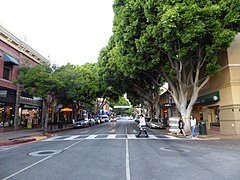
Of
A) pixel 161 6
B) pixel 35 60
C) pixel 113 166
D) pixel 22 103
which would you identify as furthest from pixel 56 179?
pixel 35 60

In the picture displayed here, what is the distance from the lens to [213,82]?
23.1 m

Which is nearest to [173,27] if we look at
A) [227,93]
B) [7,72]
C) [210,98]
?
[227,93]

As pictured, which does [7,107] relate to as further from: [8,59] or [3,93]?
[8,59]

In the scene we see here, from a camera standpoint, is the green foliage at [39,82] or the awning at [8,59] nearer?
the green foliage at [39,82]

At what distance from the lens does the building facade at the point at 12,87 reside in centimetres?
2414

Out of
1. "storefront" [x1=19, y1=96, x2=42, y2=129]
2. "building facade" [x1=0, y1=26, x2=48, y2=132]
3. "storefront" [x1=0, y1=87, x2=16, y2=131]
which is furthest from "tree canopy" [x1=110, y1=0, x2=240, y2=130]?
"storefront" [x1=19, y1=96, x2=42, y2=129]

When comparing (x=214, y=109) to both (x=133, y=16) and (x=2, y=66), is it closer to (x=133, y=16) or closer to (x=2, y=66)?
(x=133, y=16)

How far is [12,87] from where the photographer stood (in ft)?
85.6

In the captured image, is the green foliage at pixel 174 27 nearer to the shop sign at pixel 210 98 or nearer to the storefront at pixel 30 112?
the shop sign at pixel 210 98

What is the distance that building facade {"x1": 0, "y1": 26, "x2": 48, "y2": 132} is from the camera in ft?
79.2

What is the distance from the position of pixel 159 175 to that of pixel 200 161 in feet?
8.71

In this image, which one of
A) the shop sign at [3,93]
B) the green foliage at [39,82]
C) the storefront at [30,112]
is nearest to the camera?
the shop sign at [3,93]

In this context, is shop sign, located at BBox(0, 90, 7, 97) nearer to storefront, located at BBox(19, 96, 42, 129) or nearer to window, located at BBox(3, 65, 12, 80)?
window, located at BBox(3, 65, 12, 80)

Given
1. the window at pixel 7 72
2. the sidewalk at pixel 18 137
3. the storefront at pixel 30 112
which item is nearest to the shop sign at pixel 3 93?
the window at pixel 7 72
